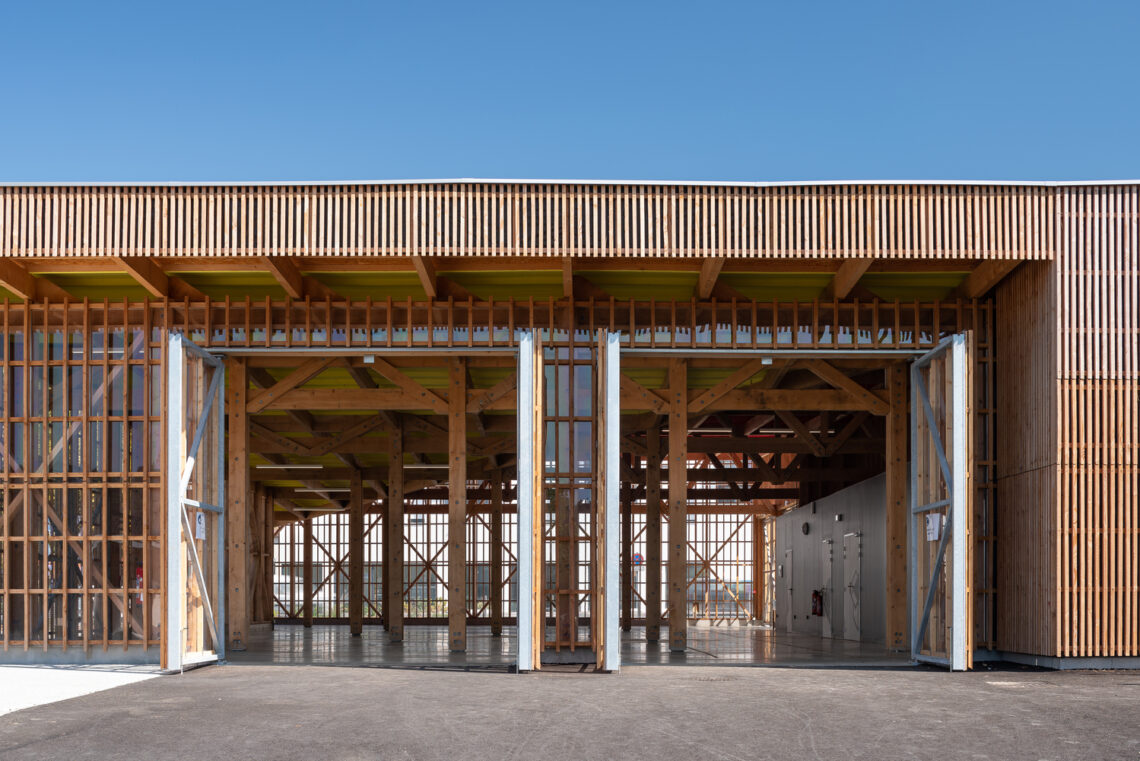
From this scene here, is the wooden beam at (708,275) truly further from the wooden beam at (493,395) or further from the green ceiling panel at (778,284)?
the wooden beam at (493,395)

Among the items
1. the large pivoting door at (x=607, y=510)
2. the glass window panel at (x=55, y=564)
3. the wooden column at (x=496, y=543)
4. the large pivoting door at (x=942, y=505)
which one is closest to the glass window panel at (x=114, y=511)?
the glass window panel at (x=55, y=564)

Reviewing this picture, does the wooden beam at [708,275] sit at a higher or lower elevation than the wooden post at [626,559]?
higher

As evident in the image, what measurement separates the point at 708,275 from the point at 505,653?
23.1 feet

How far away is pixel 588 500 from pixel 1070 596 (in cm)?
566

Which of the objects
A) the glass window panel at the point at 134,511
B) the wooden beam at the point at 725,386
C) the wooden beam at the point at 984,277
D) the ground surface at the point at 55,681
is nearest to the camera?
the ground surface at the point at 55,681

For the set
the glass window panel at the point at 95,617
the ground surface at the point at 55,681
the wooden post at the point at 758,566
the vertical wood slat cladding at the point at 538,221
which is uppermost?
the vertical wood slat cladding at the point at 538,221

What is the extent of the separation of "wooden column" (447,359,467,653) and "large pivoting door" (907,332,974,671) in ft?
21.5

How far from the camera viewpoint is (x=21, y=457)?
53.0 feet

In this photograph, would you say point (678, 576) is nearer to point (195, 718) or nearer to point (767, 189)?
point (767, 189)

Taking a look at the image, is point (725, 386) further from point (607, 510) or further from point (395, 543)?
point (395, 543)

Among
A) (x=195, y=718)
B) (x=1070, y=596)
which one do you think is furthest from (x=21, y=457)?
(x=1070, y=596)

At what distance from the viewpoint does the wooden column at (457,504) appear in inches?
755

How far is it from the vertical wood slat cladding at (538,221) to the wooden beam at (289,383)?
12.7 ft

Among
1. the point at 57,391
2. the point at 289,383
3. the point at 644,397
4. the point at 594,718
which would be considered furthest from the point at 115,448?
the point at 594,718
